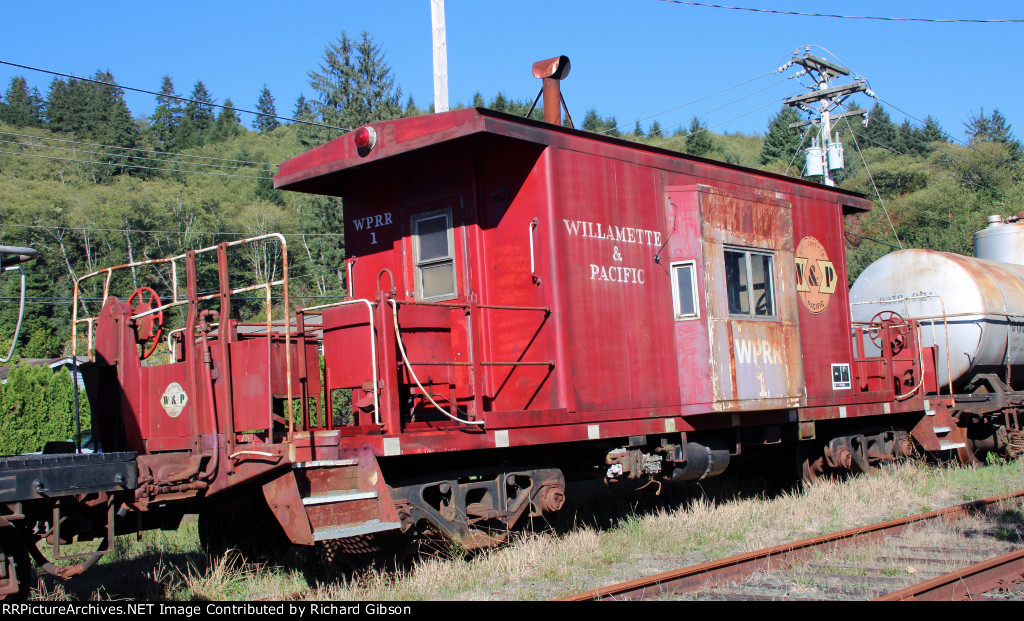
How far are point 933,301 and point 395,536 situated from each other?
407 inches

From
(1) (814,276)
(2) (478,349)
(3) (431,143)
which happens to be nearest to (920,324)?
(1) (814,276)

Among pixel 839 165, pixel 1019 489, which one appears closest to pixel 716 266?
pixel 1019 489

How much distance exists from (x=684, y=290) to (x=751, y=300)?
1.02 m

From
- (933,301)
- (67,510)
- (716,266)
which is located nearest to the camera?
(67,510)

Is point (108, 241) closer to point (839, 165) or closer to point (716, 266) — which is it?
point (839, 165)

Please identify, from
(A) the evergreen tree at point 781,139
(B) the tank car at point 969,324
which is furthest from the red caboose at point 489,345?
(A) the evergreen tree at point 781,139

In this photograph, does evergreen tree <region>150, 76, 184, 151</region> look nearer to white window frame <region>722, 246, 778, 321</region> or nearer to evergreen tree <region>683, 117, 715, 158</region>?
evergreen tree <region>683, 117, 715, 158</region>

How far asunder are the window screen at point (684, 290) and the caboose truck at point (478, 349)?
0.08 feet

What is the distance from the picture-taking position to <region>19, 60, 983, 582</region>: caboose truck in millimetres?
6340

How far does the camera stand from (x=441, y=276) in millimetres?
8227

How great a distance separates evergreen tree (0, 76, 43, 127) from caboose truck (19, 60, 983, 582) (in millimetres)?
84243

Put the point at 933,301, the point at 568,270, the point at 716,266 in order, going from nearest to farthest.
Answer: the point at 568,270, the point at 716,266, the point at 933,301

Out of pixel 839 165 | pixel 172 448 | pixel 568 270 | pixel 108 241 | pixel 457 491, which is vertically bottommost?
pixel 457 491

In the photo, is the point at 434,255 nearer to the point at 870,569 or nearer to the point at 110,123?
the point at 870,569
